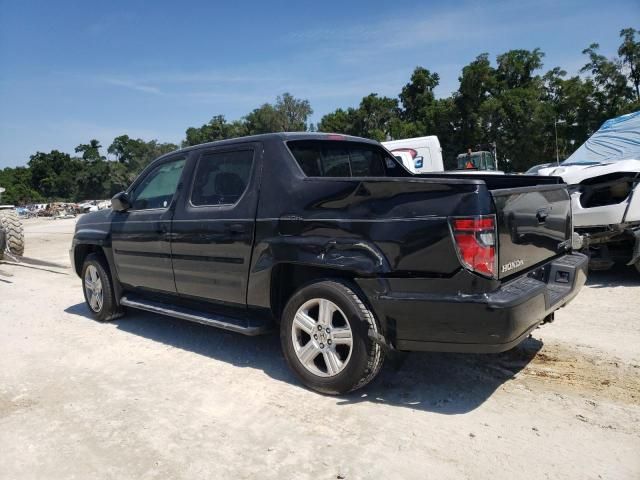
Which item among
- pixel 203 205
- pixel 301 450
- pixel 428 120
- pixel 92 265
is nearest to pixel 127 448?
pixel 301 450

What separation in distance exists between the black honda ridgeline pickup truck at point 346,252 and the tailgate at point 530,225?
13mm

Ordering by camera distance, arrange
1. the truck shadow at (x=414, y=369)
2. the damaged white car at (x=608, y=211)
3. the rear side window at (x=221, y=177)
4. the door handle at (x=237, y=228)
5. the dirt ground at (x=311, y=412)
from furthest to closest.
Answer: the damaged white car at (x=608, y=211), the rear side window at (x=221, y=177), the door handle at (x=237, y=228), the truck shadow at (x=414, y=369), the dirt ground at (x=311, y=412)

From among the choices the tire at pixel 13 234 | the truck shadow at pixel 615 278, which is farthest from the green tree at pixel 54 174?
the truck shadow at pixel 615 278

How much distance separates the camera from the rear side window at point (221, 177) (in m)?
4.16

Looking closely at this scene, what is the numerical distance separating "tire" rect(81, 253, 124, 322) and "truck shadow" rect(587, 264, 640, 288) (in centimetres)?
587

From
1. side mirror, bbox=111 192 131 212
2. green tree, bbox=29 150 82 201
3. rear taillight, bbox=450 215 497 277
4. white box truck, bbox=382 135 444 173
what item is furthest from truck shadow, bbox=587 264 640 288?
green tree, bbox=29 150 82 201

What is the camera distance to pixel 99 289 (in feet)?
19.1

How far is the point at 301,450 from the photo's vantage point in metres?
2.89

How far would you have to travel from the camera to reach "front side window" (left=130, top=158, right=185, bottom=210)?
485 cm

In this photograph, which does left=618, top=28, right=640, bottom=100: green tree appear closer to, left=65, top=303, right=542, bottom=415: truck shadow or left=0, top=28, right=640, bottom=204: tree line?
left=0, top=28, right=640, bottom=204: tree line

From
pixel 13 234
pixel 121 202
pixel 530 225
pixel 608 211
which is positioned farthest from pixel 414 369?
pixel 13 234

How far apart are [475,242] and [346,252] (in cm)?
85

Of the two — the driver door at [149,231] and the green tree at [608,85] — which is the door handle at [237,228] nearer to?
the driver door at [149,231]

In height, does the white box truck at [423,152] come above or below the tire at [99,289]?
above
